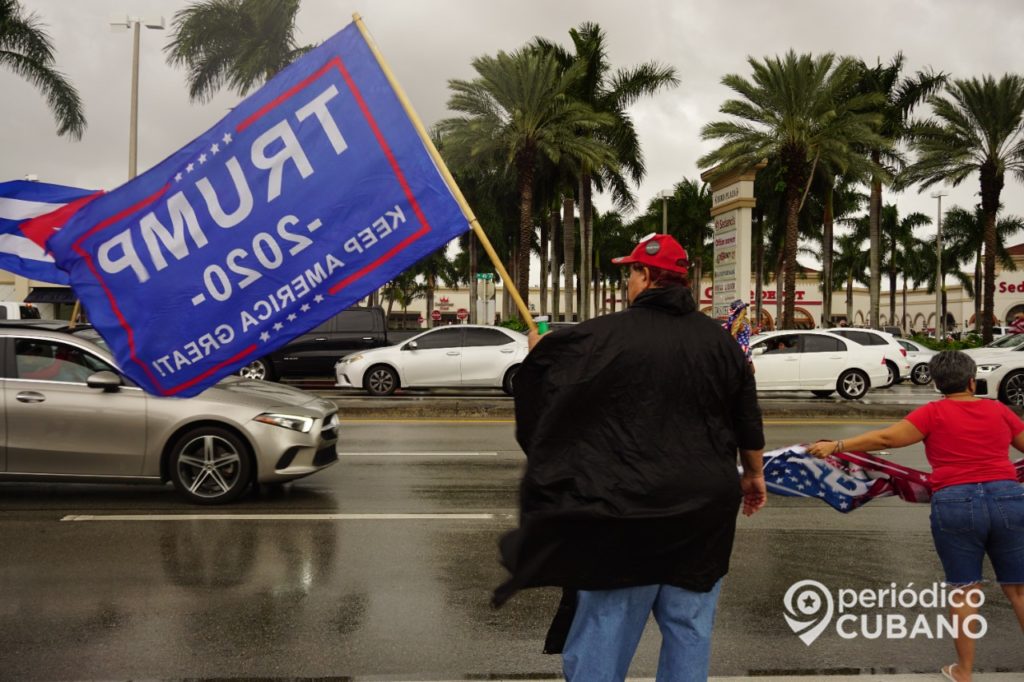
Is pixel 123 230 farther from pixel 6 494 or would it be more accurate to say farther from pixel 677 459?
pixel 6 494

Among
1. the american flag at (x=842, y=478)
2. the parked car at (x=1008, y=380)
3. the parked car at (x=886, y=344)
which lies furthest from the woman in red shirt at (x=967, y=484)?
the parked car at (x=886, y=344)

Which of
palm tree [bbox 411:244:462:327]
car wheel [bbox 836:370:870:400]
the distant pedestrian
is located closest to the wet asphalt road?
the distant pedestrian

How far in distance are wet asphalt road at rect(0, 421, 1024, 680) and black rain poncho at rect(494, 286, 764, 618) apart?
5.85ft

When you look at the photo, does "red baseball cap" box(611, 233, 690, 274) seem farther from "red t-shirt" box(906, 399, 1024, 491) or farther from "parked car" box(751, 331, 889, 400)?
"parked car" box(751, 331, 889, 400)

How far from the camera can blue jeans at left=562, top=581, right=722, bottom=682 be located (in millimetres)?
3043

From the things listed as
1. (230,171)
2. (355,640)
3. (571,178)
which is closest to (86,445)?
(355,640)

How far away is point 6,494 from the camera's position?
8914mm

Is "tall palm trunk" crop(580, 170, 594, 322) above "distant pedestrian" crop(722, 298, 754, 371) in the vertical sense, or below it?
above

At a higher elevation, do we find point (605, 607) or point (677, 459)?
point (677, 459)

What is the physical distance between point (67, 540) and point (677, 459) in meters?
5.60

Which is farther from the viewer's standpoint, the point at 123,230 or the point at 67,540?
the point at 67,540

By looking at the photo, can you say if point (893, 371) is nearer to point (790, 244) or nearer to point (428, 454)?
point (428, 454)

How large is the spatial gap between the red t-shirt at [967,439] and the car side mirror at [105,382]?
6292 millimetres

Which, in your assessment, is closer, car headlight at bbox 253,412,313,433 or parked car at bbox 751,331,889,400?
car headlight at bbox 253,412,313,433
